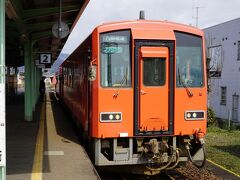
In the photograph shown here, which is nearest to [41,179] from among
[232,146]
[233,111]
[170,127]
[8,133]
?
[170,127]

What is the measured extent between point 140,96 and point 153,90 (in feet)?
0.92

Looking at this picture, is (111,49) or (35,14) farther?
(35,14)

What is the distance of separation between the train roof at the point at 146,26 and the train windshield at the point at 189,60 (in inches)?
4.7

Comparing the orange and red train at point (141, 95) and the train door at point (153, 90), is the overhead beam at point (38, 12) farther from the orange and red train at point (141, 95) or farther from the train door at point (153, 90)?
the train door at point (153, 90)

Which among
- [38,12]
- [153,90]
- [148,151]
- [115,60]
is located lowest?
[148,151]

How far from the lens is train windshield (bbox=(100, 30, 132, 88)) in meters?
8.19

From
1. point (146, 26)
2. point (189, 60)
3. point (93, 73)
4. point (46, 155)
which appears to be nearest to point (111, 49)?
point (93, 73)

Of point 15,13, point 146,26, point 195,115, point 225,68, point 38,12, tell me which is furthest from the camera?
point 225,68

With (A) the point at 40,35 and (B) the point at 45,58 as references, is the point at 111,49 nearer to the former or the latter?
(A) the point at 40,35

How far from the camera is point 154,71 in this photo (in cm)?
829

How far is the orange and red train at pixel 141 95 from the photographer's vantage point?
8.12 m

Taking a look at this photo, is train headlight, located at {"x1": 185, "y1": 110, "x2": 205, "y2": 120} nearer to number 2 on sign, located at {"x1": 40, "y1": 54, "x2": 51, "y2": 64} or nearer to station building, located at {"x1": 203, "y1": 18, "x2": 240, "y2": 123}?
number 2 on sign, located at {"x1": 40, "y1": 54, "x2": 51, "y2": 64}

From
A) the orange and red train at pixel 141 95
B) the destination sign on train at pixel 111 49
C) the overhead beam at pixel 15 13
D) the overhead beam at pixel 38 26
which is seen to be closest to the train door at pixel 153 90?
the orange and red train at pixel 141 95

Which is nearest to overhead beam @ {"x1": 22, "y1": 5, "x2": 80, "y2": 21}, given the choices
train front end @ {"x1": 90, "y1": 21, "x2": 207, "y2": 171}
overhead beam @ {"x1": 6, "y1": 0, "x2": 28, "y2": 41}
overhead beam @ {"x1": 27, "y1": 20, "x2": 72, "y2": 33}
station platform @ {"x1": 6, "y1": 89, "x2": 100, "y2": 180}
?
overhead beam @ {"x1": 6, "y1": 0, "x2": 28, "y2": 41}
